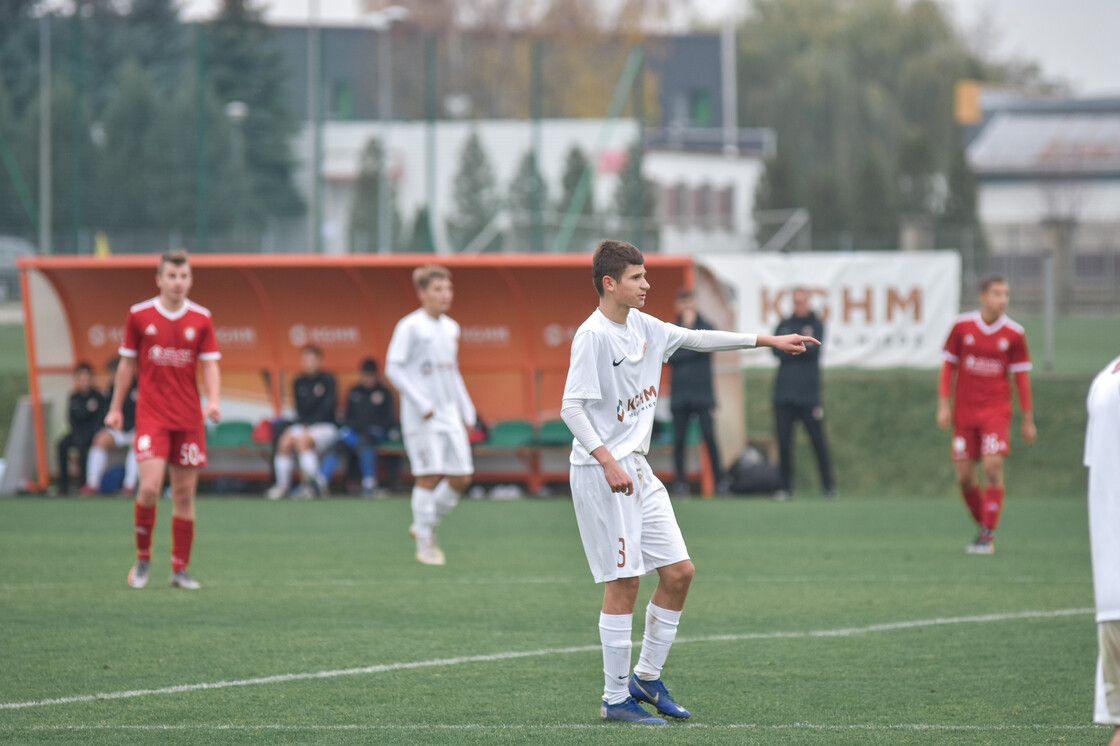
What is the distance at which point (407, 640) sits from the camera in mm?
7234

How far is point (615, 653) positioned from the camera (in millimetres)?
5535

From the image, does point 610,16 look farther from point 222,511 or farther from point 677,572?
point 677,572

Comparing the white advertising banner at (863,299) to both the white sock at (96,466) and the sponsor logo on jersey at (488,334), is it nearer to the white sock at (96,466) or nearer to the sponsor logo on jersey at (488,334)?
the sponsor logo on jersey at (488,334)

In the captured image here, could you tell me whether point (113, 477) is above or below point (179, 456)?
below

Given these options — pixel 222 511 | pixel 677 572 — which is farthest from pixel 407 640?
pixel 222 511

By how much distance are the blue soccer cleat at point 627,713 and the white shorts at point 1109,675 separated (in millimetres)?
2062

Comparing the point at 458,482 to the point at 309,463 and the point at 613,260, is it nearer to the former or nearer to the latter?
the point at 613,260

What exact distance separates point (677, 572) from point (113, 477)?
12.1 metres

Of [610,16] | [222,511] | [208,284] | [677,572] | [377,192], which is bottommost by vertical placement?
[222,511]

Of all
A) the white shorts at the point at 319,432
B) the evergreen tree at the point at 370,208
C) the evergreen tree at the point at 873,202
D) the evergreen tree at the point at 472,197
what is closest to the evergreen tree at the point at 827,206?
the evergreen tree at the point at 873,202

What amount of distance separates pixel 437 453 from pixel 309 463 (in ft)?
19.4

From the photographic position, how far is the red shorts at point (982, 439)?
10703 mm

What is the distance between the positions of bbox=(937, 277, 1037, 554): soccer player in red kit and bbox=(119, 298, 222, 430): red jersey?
5636mm

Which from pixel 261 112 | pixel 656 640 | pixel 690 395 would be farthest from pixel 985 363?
pixel 261 112
